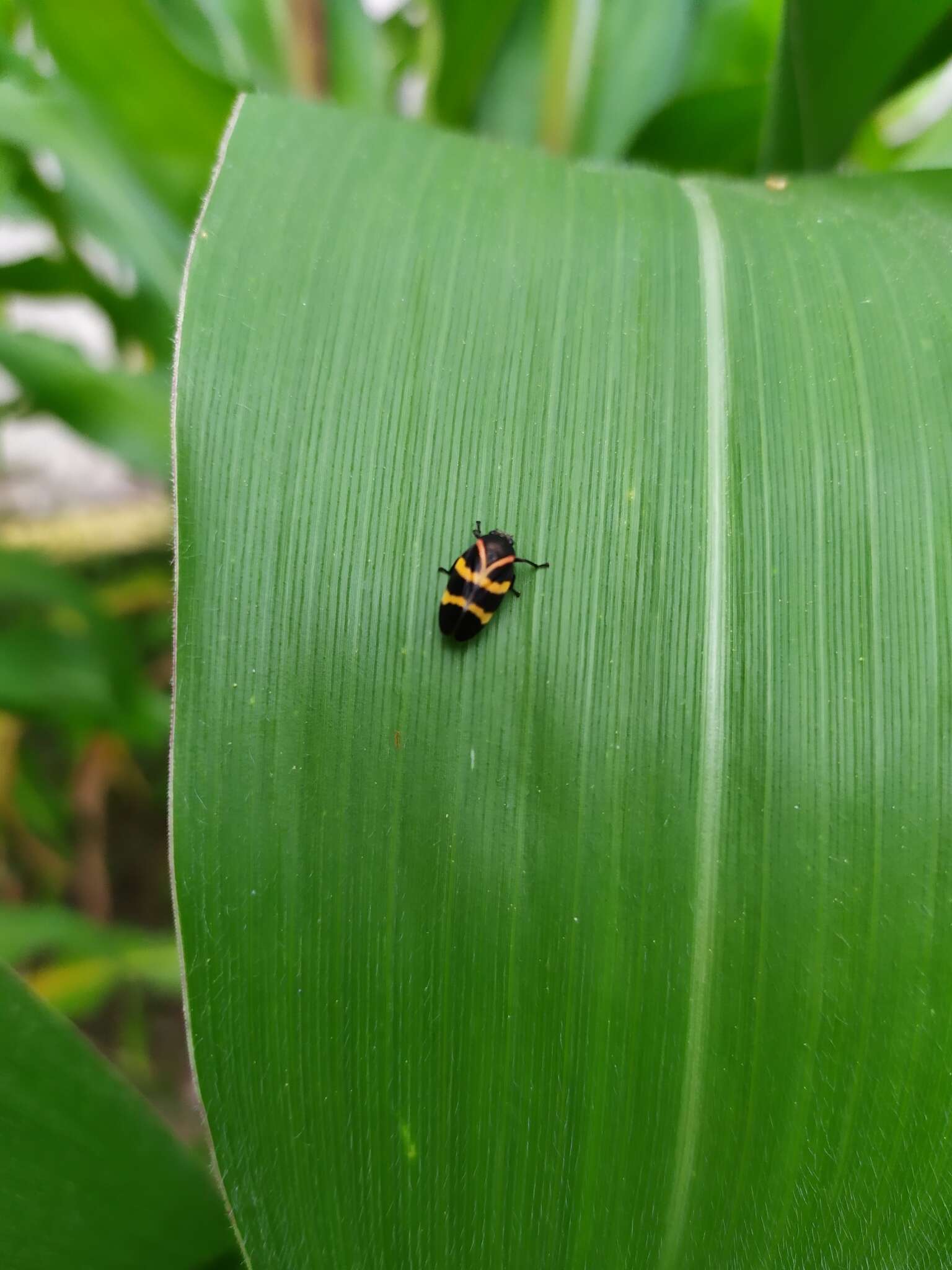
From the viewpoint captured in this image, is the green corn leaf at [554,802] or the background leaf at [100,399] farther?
the background leaf at [100,399]

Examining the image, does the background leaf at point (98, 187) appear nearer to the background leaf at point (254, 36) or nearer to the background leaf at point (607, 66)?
the background leaf at point (254, 36)

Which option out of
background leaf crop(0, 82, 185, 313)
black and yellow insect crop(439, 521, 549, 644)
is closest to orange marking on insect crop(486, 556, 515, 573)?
black and yellow insect crop(439, 521, 549, 644)

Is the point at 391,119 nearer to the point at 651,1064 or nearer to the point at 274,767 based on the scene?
the point at 274,767

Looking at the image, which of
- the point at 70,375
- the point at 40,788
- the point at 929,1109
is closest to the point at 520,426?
the point at 929,1109

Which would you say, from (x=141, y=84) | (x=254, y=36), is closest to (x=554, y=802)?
(x=141, y=84)

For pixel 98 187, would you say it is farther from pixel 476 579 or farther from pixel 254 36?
pixel 476 579

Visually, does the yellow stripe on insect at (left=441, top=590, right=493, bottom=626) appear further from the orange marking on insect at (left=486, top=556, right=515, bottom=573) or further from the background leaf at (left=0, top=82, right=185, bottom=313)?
the background leaf at (left=0, top=82, right=185, bottom=313)

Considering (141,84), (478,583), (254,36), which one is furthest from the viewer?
(254,36)

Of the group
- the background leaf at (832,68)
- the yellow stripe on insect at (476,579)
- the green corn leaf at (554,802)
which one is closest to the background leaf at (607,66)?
the background leaf at (832,68)
